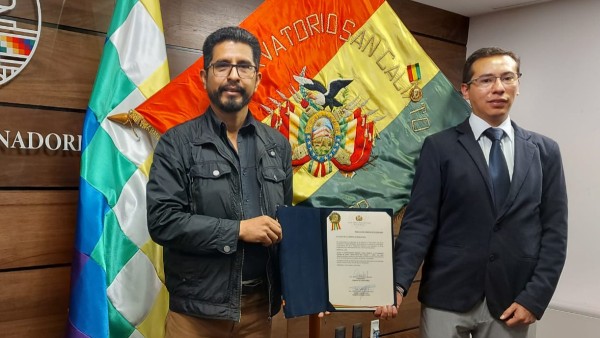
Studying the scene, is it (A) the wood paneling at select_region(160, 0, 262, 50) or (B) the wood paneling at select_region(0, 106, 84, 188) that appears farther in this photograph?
(A) the wood paneling at select_region(160, 0, 262, 50)

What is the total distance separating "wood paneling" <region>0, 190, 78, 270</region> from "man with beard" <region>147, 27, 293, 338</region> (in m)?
0.55

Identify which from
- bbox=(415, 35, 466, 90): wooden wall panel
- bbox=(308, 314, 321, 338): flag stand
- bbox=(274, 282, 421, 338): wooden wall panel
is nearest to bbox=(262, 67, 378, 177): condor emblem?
bbox=(308, 314, 321, 338): flag stand

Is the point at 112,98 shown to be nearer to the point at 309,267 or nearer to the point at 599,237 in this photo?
the point at 309,267

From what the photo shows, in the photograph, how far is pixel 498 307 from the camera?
1.74m

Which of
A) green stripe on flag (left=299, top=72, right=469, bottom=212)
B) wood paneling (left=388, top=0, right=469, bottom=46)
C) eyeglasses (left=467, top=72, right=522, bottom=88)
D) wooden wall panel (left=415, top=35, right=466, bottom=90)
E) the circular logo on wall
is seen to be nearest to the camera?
the circular logo on wall

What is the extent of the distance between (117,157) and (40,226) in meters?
0.39

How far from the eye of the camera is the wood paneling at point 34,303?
1.78 metres

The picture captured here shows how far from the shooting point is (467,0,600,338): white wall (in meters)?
2.66

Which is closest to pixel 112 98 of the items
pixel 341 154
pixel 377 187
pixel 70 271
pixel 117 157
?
pixel 117 157

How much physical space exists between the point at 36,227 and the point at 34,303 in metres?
0.27

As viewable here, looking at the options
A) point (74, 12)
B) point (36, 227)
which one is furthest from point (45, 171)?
point (74, 12)

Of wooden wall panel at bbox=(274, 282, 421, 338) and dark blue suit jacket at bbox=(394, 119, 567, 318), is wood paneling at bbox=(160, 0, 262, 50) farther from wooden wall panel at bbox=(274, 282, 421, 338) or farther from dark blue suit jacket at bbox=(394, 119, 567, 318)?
wooden wall panel at bbox=(274, 282, 421, 338)

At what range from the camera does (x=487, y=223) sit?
175cm

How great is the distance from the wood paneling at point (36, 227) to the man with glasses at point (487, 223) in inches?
46.1
